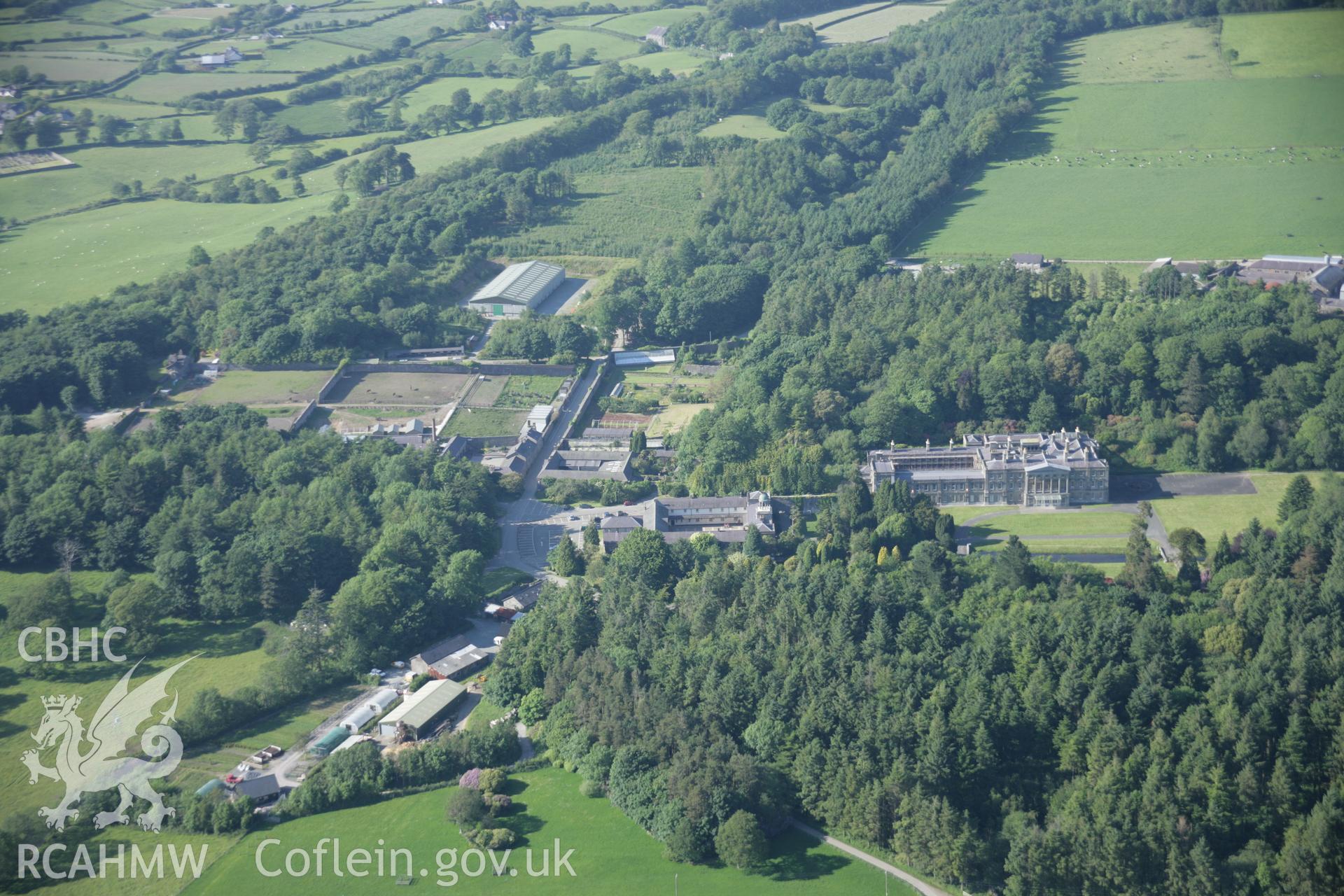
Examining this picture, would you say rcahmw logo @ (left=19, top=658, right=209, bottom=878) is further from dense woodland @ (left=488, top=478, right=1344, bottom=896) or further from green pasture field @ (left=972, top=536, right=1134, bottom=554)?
green pasture field @ (left=972, top=536, right=1134, bottom=554)

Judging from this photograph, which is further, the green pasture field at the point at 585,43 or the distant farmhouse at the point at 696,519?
the green pasture field at the point at 585,43

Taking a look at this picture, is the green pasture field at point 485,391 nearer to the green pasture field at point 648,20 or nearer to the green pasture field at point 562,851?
the green pasture field at point 562,851

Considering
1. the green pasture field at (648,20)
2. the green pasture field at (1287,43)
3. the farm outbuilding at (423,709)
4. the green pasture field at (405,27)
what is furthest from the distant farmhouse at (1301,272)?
the green pasture field at (405,27)

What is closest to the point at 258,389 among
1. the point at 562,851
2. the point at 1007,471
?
the point at 1007,471

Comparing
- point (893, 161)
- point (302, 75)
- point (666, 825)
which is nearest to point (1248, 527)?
point (666, 825)

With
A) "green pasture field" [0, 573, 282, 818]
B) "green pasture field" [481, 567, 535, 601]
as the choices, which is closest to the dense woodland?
"green pasture field" [481, 567, 535, 601]

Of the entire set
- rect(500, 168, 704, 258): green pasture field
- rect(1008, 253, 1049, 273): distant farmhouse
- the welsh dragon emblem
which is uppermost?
rect(500, 168, 704, 258): green pasture field
